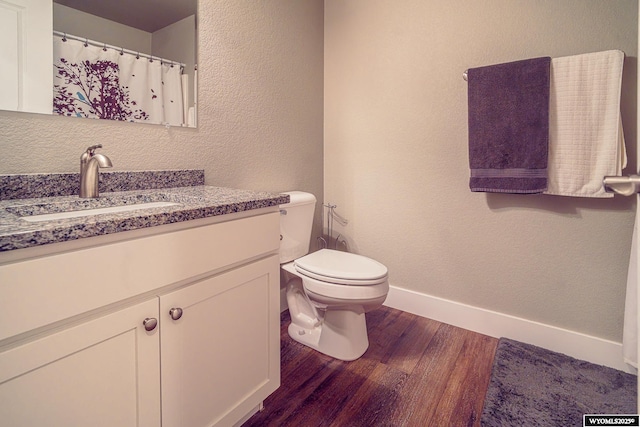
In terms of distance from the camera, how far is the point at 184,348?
3.19ft

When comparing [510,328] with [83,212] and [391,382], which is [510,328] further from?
[83,212]

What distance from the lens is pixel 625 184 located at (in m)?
0.60

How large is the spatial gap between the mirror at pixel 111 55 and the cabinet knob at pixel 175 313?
821 millimetres

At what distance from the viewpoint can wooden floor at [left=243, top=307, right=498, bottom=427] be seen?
4.31 ft

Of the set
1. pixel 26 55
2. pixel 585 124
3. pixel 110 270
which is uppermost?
pixel 26 55

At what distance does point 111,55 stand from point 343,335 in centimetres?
157

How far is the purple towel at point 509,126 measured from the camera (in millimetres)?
1564

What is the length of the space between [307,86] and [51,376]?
77.6 inches

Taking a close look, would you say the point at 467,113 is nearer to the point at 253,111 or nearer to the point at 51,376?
the point at 253,111

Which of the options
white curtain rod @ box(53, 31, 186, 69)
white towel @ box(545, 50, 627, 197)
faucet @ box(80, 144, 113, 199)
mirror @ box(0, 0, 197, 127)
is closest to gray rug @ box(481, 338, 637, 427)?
white towel @ box(545, 50, 627, 197)

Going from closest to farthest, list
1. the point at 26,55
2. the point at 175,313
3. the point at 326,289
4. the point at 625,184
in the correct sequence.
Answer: the point at 625,184 < the point at 175,313 < the point at 26,55 < the point at 326,289

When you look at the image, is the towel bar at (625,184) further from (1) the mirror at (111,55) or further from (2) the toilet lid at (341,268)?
(1) the mirror at (111,55)

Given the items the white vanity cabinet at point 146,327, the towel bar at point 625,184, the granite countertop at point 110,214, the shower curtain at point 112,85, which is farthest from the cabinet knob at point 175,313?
the towel bar at point 625,184

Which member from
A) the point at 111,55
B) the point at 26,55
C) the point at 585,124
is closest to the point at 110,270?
the point at 26,55
